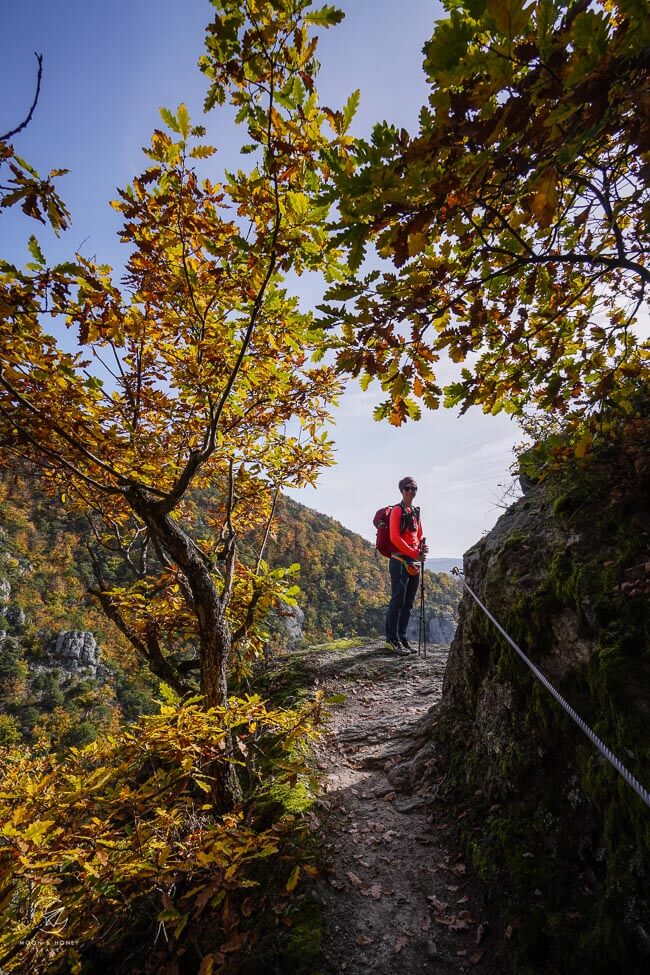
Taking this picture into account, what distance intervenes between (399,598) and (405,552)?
0.91m

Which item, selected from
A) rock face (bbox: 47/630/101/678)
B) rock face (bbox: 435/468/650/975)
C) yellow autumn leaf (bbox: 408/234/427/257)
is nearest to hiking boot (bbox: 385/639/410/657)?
rock face (bbox: 435/468/650/975)

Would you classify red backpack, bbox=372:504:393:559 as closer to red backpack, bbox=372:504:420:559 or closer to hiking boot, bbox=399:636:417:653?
red backpack, bbox=372:504:420:559

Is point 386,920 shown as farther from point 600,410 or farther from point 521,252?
point 521,252

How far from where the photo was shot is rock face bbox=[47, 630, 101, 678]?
6475 centimetres

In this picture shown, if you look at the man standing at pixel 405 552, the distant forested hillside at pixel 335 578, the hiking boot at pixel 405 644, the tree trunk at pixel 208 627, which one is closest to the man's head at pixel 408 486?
the man standing at pixel 405 552

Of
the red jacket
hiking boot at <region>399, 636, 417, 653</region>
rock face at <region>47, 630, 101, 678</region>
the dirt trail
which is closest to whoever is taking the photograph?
the dirt trail

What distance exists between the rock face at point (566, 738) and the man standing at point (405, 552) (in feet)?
11.2

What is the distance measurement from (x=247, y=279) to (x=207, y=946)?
4.16 metres

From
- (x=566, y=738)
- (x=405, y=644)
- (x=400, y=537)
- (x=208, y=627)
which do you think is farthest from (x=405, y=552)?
(x=566, y=738)

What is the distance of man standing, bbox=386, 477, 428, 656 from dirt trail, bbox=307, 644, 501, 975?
2.03 m

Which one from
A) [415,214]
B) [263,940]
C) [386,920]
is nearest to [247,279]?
[415,214]

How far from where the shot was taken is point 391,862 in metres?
3.04

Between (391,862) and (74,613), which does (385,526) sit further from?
(74,613)

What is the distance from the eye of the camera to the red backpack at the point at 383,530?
7250 millimetres
